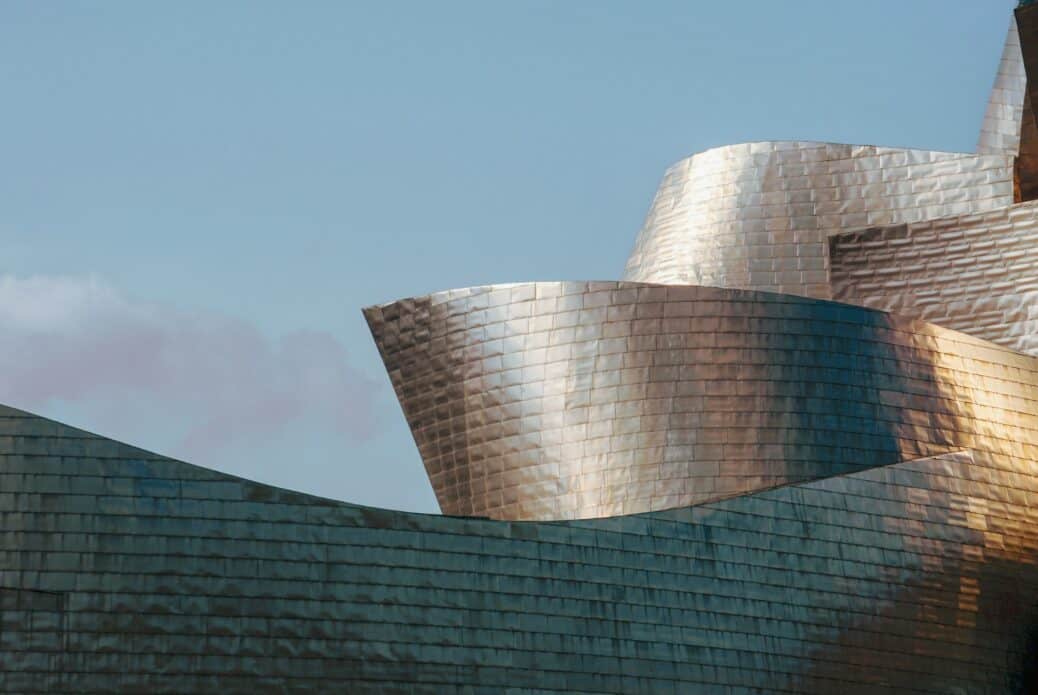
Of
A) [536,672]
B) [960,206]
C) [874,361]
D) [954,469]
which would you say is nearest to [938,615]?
[954,469]

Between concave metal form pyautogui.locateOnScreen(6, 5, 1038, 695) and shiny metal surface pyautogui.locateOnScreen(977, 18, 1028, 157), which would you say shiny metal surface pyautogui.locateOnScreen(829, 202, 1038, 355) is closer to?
concave metal form pyautogui.locateOnScreen(6, 5, 1038, 695)

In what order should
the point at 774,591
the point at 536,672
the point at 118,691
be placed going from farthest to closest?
the point at 774,591 < the point at 536,672 < the point at 118,691

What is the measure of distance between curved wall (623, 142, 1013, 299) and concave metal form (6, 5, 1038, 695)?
111mm

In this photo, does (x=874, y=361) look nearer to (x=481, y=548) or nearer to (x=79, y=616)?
(x=481, y=548)

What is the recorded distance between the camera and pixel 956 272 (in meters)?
29.9

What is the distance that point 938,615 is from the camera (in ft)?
82.6

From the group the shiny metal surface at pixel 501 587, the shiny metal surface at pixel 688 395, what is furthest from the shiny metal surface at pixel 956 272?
the shiny metal surface at pixel 501 587

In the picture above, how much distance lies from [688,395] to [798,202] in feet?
25.5

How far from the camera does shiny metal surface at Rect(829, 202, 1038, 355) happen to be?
29422mm

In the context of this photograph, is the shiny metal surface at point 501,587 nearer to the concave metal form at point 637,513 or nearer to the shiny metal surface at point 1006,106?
the concave metal form at point 637,513

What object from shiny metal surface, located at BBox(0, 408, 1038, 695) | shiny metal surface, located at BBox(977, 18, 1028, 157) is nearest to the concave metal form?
shiny metal surface, located at BBox(0, 408, 1038, 695)

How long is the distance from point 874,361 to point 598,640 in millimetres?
6526

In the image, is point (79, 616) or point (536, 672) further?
point (536, 672)

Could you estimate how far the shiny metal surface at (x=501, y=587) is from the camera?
21109 millimetres
